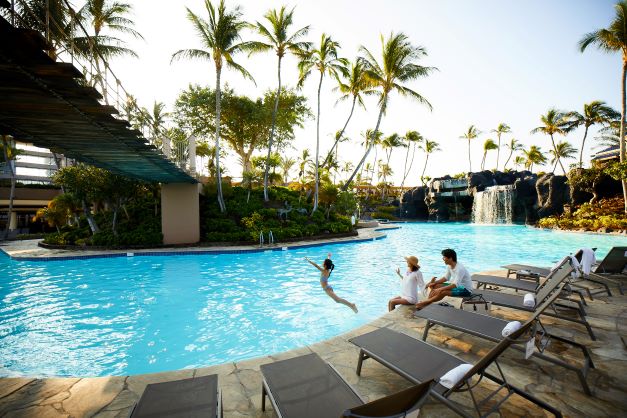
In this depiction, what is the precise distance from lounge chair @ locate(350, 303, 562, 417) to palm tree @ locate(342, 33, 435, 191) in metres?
21.8

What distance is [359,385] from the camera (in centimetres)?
328

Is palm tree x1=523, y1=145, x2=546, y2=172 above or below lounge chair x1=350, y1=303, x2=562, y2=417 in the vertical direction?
above

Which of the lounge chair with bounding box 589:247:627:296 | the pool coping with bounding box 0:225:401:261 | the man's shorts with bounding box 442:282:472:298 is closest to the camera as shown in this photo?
the man's shorts with bounding box 442:282:472:298

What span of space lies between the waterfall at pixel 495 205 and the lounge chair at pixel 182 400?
43391mm

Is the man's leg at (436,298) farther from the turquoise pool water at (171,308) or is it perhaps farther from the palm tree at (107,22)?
the palm tree at (107,22)

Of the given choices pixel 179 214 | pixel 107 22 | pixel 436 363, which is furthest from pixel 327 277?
pixel 107 22

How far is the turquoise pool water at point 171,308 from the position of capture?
5.15 metres

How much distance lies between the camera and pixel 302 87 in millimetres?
23453

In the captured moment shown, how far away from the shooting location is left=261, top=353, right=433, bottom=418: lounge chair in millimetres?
1812

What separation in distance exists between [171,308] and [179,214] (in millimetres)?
10820

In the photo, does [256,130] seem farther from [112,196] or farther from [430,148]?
[430,148]

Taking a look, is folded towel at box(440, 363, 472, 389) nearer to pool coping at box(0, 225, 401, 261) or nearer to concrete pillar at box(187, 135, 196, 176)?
pool coping at box(0, 225, 401, 261)

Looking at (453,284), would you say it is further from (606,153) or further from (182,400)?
(606,153)

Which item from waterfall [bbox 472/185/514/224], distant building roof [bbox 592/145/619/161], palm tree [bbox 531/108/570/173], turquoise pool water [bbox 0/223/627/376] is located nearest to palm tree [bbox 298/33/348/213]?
turquoise pool water [bbox 0/223/627/376]
